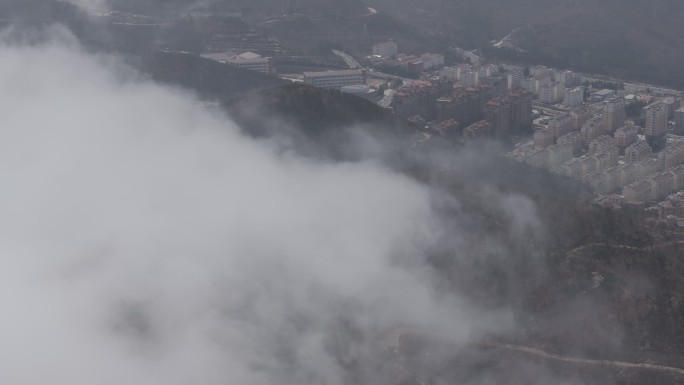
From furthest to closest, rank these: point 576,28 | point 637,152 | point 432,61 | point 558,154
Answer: point 576,28 < point 432,61 < point 637,152 < point 558,154

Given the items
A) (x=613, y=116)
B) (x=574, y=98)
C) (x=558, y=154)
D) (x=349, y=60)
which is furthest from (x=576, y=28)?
(x=558, y=154)

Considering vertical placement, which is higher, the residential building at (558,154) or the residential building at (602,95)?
the residential building at (602,95)

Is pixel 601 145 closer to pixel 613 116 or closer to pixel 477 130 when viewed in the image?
pixel 613 116

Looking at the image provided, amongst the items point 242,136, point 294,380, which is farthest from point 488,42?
point 294,380

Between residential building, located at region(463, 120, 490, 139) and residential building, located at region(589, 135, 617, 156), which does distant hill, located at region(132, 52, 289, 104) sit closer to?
residential building, located at region(463, 120, 490, 139)

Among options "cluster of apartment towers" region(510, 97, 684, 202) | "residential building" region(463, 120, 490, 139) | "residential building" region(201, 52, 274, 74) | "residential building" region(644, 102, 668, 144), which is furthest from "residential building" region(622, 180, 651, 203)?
"residential building" region(201, 52, 274, 74)

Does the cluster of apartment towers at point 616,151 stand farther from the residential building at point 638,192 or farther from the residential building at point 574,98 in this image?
the residential building at point 574,98

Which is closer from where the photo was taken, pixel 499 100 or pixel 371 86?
pixel 499 100

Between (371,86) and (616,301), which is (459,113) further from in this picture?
(616,301)

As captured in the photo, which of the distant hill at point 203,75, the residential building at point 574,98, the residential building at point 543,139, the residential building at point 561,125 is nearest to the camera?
the residential building at point 543,139

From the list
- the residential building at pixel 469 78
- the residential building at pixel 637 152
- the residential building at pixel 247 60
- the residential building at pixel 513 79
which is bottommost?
the residential building at pixel 637 152

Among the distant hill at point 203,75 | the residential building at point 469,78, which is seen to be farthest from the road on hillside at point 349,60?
the distant hill at point 203,75
